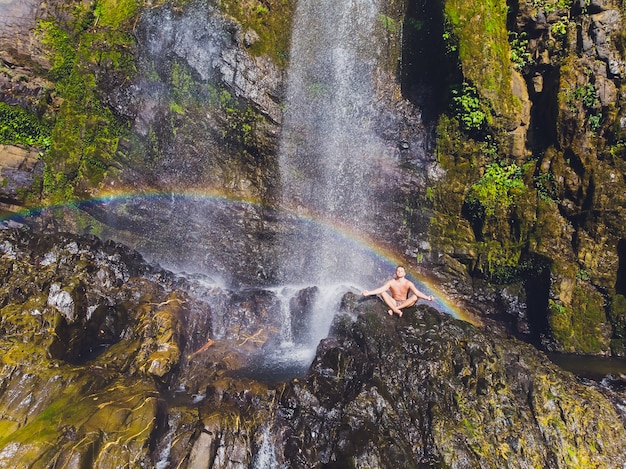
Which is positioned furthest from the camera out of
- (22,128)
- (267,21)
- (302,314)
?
(267,21)

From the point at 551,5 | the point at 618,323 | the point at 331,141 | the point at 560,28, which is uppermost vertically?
the point at 551,5

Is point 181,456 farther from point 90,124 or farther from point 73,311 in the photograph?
point 90,124

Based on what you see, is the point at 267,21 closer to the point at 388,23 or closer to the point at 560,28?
the point at 388,23

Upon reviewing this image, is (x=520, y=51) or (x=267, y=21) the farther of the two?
(x=267, y=21)

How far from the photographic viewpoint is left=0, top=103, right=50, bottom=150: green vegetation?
13.1 metres

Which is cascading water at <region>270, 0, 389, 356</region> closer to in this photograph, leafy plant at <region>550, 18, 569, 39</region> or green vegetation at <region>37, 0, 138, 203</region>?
leafy plant at <region>550, 18, 569, 39</region>

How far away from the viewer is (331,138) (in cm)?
1394

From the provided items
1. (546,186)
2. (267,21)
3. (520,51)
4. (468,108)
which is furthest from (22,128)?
(546,186)

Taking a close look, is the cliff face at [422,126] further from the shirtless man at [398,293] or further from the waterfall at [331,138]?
the shirtless man at [398,293]

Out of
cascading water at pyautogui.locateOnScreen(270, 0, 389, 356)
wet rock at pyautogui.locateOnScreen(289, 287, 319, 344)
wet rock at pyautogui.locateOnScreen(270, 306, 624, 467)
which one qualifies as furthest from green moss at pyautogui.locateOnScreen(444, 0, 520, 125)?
wet rock at pyautogui.locateOnScreen(289, 287, 319, 344)

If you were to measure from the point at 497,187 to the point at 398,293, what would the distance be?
17.3 feet

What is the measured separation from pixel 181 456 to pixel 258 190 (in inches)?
353

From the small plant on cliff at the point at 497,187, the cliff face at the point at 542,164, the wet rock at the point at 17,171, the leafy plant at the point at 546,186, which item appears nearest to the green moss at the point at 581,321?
the cliff face at the point at 542,164

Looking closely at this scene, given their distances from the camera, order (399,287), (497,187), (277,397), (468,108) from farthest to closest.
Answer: (497,187), (468,108), (399,287), (277,397)
